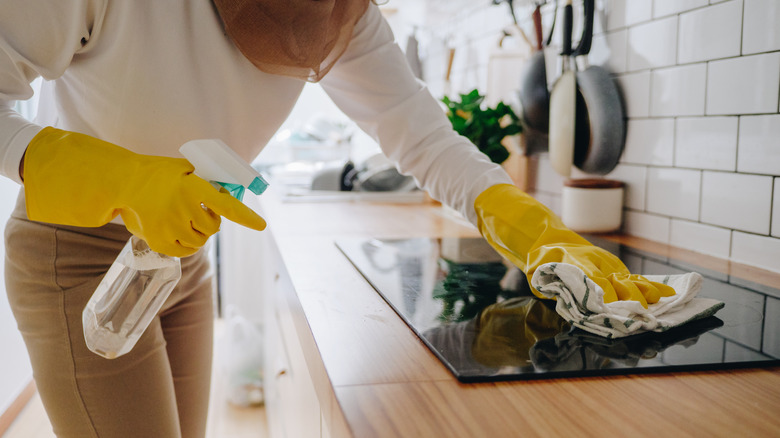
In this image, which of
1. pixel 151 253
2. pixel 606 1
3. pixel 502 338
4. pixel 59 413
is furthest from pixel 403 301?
pixel 606 1

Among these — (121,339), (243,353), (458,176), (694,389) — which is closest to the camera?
(694,389)

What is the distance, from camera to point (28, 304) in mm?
733

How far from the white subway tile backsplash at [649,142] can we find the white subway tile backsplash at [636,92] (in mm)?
19

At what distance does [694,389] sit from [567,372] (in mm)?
96

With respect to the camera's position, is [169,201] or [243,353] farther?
[243,353]

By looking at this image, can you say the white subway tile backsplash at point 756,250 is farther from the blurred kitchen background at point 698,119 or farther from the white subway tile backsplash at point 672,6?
the white subway tile backsplash at point 672,6

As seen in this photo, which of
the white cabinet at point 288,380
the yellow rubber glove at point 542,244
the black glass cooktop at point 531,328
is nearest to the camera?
the black glass cooktop at point 531,328

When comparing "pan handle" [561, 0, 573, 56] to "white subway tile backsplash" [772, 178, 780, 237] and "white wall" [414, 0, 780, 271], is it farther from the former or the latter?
"white subway tile backsplash" [772, 178, 780, 237]

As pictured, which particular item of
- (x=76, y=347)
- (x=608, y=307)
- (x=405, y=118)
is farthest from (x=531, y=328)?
(x=76, y=347)

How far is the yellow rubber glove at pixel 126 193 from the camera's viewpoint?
55 cm

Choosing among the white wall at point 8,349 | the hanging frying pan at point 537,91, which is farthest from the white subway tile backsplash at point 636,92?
the white wall at point 8,349

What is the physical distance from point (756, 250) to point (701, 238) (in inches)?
4.3

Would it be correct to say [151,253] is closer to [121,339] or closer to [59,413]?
[121,339]

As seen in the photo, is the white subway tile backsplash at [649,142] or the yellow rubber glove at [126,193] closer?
the yellow rubber glove at [126,193]
